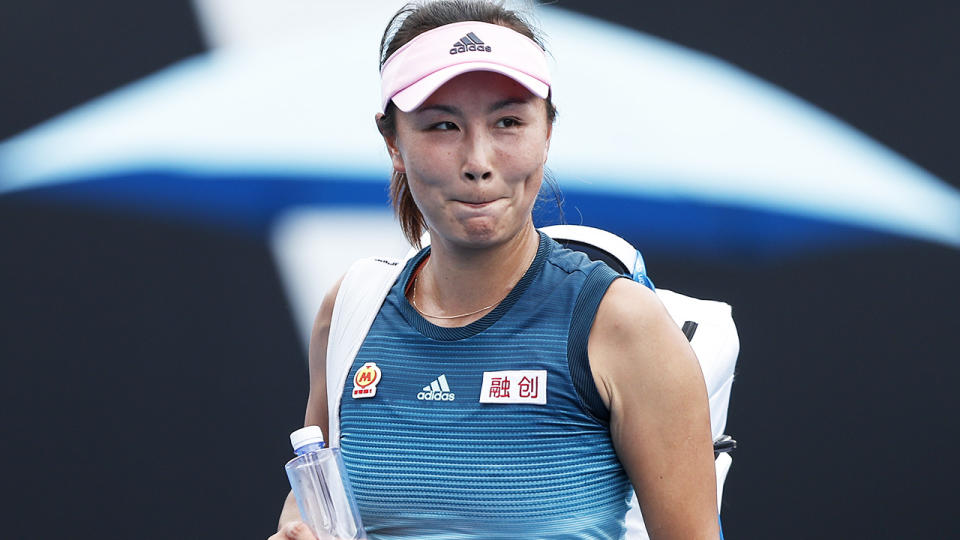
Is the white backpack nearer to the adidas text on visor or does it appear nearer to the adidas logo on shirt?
the adidas logo on shirt

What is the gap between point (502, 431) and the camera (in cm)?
126

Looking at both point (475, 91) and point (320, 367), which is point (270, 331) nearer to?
point (320, 367)

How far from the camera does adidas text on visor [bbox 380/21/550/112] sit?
129 cm

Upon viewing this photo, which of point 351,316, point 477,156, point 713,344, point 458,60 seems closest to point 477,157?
point 477,156

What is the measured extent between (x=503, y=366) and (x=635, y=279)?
438 mm

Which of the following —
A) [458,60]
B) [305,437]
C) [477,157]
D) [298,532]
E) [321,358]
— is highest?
[458,60]

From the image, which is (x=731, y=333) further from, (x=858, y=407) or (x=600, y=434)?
(x=858, y=407)

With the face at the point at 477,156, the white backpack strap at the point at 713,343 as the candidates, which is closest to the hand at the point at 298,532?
the face at the point at 477,156

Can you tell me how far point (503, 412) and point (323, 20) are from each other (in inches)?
70.0

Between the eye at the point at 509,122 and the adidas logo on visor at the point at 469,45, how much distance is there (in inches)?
3.4

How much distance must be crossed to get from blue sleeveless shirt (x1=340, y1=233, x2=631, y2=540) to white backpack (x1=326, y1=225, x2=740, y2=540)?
103mm

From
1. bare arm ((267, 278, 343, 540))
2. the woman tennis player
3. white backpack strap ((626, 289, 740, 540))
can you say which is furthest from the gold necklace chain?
white backpack strap ((626, 289, 740, 540))

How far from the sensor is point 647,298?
4.15 feet

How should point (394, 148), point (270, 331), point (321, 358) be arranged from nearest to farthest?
1. point (394, 148)
2. point (321, 358)
3. point (270, 331)
